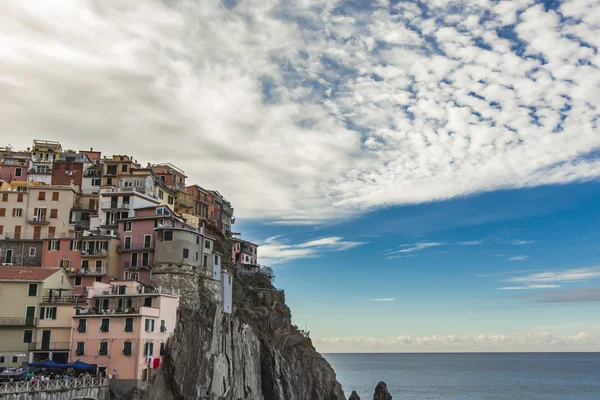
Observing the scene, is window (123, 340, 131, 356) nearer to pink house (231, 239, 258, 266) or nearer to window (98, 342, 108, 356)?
window (98, 342, 108, 356)

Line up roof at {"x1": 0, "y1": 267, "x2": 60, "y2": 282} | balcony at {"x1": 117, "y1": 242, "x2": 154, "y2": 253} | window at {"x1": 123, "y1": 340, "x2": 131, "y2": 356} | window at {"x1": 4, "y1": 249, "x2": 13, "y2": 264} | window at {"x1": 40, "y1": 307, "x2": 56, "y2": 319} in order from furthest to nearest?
window at {"x1": 4, "y1": 249, "x2": 13, "y2": 264} → balcony at {"x1": 117, "y1": 242, "x2": 154, "y2": 253} → roof at {"x1": 0, "y1": 267, "x2": 60, "y2": 282} → window at {"x1": 40, "y1": 307, "x2": 56, "y2": 319} → window at {"x1": 123, "y1": 340, "x2": 131, "y2": 356}

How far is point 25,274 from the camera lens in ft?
212

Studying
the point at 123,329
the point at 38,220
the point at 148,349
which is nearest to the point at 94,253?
the point at 38,220

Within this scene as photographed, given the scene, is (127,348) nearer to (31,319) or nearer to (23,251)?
(31,319)

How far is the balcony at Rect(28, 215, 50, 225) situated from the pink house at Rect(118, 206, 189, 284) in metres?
13.5

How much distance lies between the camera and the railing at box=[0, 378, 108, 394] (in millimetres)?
47062

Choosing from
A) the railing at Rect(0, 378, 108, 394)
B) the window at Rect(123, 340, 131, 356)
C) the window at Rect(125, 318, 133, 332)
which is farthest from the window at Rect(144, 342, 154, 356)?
the railing at Rect(0, 378, 108, 394)

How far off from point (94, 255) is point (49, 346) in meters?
14.8

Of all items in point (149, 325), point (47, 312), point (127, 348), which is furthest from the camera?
point (47, 312)

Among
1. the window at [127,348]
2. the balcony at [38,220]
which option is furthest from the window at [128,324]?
the balcony at [38,220]

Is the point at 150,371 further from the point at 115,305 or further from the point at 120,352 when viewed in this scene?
the point at 115,305

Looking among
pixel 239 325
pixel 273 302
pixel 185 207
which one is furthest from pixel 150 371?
pixel 185 207

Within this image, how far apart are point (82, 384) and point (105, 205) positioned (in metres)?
33.5

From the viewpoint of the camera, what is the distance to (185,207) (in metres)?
99.4
